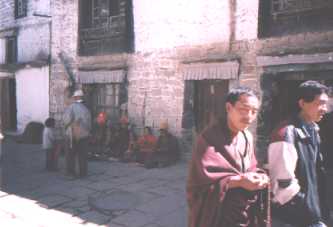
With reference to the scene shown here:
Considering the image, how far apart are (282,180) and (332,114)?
4.52 meters

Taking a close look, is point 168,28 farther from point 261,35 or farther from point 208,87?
point 261,35

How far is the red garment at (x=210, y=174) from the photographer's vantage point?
7.35 feet

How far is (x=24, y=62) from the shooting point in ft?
42.6

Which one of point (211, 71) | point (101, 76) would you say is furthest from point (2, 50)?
point (211, 71)

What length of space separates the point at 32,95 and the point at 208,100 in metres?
7.32

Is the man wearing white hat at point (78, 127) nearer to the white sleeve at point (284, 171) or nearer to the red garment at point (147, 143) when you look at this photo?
the red garment at point (147, 143)

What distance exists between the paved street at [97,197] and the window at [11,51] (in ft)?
21.8

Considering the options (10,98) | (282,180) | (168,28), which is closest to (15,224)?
(282,180)

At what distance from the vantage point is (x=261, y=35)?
24.5ft

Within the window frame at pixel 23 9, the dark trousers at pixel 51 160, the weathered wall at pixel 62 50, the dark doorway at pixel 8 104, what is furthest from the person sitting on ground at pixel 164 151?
the dark doorway at pixel 8 104

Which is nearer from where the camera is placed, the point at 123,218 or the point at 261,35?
the point at 123,218

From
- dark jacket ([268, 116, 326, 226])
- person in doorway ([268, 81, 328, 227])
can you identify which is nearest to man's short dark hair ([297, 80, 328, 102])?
person in doorway ([268, 81, 328, 227])

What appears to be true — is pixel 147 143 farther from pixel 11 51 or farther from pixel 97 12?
pixel 11 51

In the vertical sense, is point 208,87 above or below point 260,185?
above
